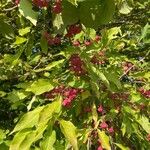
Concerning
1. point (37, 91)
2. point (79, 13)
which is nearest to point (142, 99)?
point (37, 91)

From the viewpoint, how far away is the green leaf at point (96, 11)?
4.40ft

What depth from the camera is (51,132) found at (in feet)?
6.90

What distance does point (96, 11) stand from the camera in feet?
4.45

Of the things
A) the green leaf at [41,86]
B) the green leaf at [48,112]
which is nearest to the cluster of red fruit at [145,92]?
the green leaf at [41,86]

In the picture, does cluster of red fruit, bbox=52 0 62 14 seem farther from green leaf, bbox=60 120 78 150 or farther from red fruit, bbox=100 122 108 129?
red fruit, bbox=100 122 108 129

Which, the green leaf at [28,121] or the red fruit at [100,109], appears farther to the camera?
the red fruit at [100,109]

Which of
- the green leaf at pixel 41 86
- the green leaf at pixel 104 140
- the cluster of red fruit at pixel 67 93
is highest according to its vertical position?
the green leaf at pixel 41 86

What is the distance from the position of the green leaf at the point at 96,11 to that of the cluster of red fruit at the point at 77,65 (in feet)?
3.43

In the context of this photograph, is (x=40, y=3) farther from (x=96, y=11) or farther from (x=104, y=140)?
(x=104, y=140)

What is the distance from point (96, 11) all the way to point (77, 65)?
1.11m

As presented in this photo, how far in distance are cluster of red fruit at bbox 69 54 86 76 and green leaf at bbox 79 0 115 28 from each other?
3.43 ft

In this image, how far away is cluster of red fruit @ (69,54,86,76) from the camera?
2418mm

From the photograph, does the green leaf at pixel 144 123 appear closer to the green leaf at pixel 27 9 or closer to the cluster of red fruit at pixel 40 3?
the cluster of red fruit at pixel 40 3

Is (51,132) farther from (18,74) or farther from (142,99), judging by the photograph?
(18,74)
